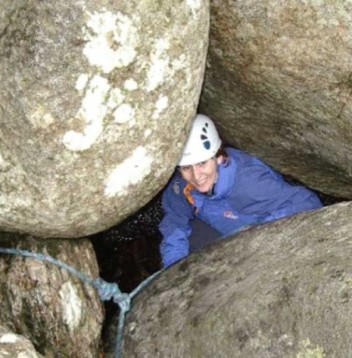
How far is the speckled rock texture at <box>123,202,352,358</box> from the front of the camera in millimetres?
3393

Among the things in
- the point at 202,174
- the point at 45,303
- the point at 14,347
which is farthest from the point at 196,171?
the point at 14,347

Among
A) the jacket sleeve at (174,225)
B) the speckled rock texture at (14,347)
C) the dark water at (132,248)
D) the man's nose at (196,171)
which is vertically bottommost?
the dark water at (132,248)

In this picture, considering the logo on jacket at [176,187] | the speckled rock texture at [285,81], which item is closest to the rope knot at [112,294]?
the logo on jacket at [176,187]

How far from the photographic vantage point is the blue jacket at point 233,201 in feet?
16.4

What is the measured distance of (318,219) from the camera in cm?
407

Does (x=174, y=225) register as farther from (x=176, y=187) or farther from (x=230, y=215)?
(x=230, y=215)

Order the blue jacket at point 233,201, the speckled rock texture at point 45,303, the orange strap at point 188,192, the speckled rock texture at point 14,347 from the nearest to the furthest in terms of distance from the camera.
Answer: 1. the speckled rock texture at point 14,347
2. the speckled rock texture at point 45,303
3. the blue jacket at point 233,201
4. the orange strap at point 188,192

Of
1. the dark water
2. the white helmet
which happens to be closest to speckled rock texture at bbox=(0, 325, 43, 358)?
the white helmet

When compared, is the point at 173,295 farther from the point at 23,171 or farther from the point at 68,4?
the point at 68,4

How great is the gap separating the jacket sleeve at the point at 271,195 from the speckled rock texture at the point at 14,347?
89.5 inches

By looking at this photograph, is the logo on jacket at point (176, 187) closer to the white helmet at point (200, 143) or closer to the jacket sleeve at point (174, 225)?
the jacket sleeve at point (174, 225)

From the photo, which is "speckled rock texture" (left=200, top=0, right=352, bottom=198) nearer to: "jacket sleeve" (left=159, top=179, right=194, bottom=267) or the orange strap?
the orange strap

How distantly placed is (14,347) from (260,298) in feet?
4.41

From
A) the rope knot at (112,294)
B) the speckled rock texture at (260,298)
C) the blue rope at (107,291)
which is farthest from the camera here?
the rope knot at (112,294)
